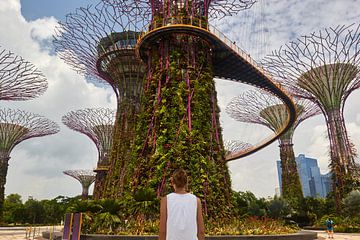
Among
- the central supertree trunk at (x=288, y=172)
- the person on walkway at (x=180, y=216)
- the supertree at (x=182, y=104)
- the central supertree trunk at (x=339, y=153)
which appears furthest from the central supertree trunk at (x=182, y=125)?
the central supertree trunk at (x=288, y=172)

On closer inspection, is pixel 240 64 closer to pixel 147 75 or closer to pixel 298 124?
pixel 147 75

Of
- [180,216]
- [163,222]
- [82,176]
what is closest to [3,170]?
[82,176]

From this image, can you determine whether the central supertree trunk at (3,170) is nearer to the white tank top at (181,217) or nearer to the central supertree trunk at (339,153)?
the central supertree trunk at (339,153)

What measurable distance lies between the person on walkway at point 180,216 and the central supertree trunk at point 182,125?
12.6 meters

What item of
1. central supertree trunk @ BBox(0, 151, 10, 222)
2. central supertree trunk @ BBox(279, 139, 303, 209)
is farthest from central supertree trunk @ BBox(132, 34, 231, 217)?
central supertree trunk @ BBox(0, 151, 10, 222)

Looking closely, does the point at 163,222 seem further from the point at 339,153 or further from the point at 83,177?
the point at 83,177

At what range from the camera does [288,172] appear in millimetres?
40406

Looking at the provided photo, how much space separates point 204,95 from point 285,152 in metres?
26.7

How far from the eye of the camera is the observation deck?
58.6 ft

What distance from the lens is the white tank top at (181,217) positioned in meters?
2.65

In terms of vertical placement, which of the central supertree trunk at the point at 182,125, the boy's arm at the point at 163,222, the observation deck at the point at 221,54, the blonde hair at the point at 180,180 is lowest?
the boy's arm at the point at 163,222

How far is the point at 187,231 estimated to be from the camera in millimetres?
2662

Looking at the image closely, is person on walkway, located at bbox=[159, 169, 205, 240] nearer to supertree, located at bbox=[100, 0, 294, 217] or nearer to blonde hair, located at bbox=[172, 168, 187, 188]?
blonde hair, located at bbox=[172, 168, 187, 188]

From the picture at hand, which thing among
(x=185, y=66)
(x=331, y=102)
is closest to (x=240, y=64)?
(x=185, y=66)
